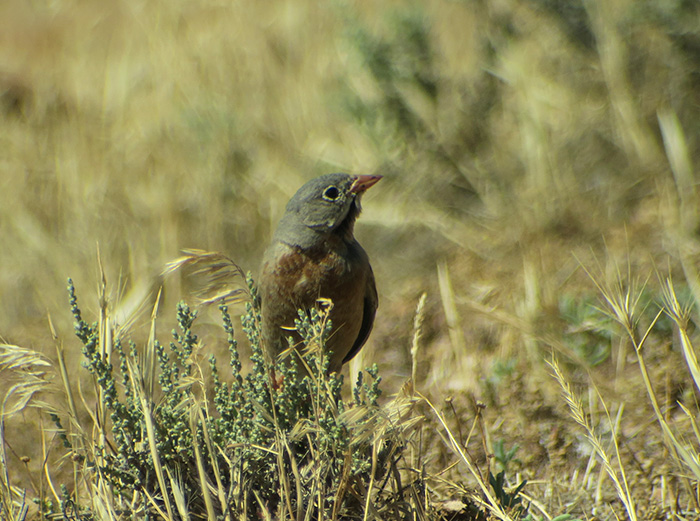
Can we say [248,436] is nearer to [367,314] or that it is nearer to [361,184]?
[367,314]

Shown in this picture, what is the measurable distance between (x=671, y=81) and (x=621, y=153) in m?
0.53

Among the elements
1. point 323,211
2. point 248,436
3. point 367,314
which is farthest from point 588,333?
point 248,436

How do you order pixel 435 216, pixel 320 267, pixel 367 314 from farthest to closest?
pixel 435 216 < pixel 367 314 < pixel 320 267

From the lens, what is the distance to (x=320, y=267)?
3.06 m

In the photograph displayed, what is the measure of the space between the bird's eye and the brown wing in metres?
0.35

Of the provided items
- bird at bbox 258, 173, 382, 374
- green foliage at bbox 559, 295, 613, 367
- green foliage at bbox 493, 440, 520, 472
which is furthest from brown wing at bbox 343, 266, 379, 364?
green foliage at bbox 559, 295, 613, 367

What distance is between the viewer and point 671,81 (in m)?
4.76

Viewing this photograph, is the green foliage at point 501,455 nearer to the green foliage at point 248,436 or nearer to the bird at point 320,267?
the green foliage at point 248,436

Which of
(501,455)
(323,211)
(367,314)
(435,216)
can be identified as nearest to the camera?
(501,455)

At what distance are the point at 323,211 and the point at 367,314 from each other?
0.55m

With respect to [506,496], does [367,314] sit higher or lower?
higher

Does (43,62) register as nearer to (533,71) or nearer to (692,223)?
(533,71)

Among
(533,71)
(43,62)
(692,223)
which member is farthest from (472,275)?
(43,62)

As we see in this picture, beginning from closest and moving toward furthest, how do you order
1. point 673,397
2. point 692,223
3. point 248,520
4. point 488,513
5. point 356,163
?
point 248,520 → point 488,513 → point 673,397 → point 692,223 → point 356,163
